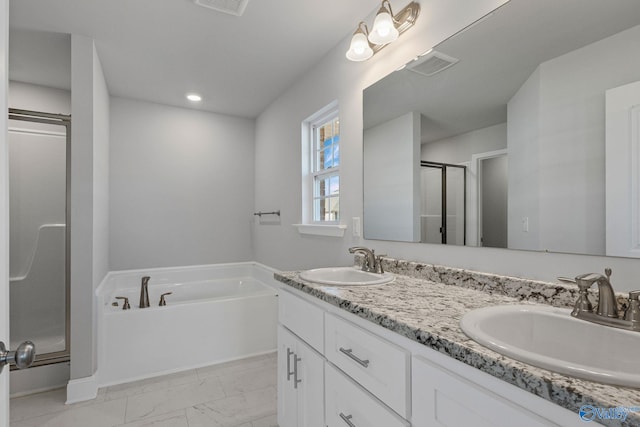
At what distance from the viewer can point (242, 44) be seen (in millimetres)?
2229

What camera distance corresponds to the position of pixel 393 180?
5.69 feet

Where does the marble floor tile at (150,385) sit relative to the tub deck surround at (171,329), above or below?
below

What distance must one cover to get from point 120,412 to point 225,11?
2540mm

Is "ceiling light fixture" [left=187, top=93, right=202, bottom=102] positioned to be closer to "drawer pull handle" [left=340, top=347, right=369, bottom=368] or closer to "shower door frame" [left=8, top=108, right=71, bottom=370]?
"shower door frame" [left=8, top=108, right=71, bottom=370]

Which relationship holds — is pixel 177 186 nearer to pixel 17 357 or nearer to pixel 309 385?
pixel 309 385

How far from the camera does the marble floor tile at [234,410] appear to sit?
1.85 meters

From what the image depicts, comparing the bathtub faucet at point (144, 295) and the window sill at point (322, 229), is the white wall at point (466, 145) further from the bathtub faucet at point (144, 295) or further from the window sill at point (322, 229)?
the bathtub faucet at point (144, 295)

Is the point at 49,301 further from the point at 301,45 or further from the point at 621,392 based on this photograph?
the point at 621,392

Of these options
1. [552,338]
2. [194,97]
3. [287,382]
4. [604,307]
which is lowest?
[287,382]

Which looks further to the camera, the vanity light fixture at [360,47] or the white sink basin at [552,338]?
the vanity light fixture at [360,47]

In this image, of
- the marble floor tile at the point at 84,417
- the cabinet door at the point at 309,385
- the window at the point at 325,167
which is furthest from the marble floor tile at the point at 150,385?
the window at the point at 325,167

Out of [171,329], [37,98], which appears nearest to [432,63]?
[171,329]

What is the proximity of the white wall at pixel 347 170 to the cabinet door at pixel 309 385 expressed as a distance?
71 cm

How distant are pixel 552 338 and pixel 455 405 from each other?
1.36 feet
